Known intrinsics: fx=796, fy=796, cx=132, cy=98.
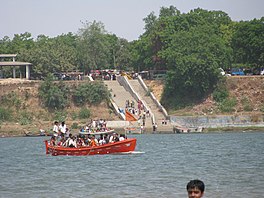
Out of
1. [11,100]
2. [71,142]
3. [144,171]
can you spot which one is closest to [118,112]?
[11,100]

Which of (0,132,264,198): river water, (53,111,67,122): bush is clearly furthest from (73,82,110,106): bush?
(0,132,264,198): river water

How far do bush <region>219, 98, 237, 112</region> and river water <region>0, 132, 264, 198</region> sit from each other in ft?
59.0

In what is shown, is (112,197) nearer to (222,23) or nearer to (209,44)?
(209,44)

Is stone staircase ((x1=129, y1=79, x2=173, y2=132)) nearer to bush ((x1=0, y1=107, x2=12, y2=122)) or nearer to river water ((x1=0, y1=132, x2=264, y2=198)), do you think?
bush ((x1=0, y1=107, x2=12, y2=122))

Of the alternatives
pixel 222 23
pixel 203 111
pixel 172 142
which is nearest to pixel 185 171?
pixel 172 142

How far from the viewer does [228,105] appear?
8325 cm

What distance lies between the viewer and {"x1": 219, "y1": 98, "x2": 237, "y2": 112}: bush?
82.6m

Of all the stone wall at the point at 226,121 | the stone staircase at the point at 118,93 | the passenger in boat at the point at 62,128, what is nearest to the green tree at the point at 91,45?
the stone staircase at the point at 118,93

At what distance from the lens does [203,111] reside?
8369 centimetres

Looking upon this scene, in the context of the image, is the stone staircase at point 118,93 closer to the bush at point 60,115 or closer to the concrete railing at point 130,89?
the concrete railing at point 130,89

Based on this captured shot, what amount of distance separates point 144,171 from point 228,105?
4395 cm

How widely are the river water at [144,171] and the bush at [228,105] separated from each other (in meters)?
18.0

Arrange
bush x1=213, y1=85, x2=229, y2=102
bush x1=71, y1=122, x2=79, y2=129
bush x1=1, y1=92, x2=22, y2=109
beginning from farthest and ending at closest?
1. bush x1=1, y1=92, x2=22, y2=109
2. bush x1=213, y1=85, x2=229, y2=102
3. bush x1=71, y1=122, x2=79, y2=129

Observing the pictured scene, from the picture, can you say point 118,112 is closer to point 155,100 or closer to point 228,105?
point 155,100
